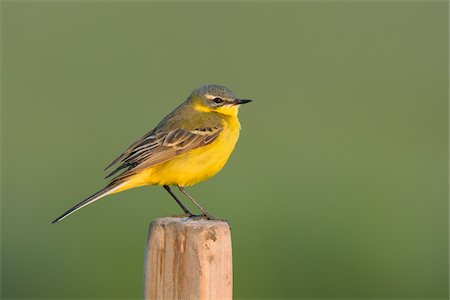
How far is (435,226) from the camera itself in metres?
10.6

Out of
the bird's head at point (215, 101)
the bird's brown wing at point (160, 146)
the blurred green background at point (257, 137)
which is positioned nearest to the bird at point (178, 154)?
the bird's brown wing at point (160, 146)

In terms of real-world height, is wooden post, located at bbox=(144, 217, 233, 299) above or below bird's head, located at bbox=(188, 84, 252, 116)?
below

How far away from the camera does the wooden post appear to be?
14.6 feet

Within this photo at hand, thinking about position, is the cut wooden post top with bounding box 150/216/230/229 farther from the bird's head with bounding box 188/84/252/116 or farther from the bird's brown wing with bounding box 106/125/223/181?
the bird's head with bounding box 188/84/252/116

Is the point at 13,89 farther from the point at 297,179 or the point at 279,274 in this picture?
the point at 279,274

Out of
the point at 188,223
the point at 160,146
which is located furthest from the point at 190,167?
the point at 188,223

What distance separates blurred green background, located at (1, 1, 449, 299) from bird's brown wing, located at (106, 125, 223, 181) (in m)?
2.40

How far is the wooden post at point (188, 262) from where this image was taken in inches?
176

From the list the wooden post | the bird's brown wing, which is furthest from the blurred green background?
the wooden post

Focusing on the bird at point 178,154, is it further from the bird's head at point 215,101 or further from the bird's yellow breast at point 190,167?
the bird's head at point 215,101

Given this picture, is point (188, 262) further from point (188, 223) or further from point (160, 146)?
point (160, 146)

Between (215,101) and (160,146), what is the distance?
951mm

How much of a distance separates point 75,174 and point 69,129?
8.56ft

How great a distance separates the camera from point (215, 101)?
7.54 meters
